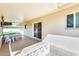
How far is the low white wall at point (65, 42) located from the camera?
114 inches

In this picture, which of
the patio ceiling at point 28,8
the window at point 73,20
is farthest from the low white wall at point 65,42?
the patio ceiling at point 28,8

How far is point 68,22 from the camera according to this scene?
365 cm

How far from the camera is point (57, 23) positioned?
3.43 metres

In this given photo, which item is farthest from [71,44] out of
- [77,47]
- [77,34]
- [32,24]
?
[32,24]

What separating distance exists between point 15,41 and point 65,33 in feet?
5.84

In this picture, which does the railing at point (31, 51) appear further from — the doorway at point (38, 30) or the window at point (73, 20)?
the window at point (73, 20)

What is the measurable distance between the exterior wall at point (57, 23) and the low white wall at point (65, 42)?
0.21 m

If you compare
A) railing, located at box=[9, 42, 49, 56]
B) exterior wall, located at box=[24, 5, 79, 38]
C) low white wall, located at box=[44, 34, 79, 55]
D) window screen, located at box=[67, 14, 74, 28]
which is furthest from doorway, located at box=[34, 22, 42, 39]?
window screen, located at box=[67, 14, 74, 28]

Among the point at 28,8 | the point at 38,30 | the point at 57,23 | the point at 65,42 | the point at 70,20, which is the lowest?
the point at 65,42

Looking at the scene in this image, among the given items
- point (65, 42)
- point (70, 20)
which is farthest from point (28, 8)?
point (65, 42)

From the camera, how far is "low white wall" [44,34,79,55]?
2902 mm

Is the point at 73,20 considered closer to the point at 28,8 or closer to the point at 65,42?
the point at 65,42

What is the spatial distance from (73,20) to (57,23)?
59cm

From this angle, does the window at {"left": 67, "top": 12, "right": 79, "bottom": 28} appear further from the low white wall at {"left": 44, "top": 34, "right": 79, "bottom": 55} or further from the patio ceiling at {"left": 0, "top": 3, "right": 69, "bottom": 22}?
the patio ceiling at {"left": 0, "top": 3, "right": 69, "bottom": 22}
